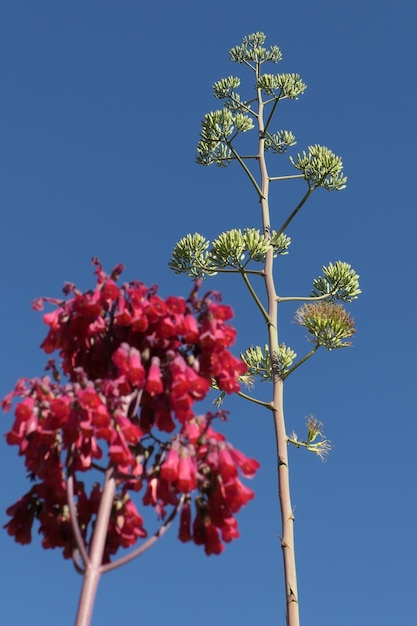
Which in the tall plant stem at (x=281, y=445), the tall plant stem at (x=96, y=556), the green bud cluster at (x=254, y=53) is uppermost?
the green bud cluster at (x=254, y=53)

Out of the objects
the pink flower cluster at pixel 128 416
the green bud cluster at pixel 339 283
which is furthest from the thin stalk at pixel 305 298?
the pink flower cluster at pixel 128 416

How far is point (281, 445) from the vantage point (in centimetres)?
764

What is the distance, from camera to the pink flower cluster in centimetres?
237

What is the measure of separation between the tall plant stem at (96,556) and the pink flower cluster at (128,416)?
0.18 feet

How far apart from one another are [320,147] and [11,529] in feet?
28.4

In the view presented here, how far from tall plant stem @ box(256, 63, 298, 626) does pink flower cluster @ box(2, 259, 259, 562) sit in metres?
4.55

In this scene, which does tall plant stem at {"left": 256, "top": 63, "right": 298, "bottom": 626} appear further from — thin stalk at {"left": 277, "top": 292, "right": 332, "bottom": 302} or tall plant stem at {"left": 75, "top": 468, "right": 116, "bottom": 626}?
tall plant stem at {"left": 75, "top": 468, "right": 116, "bottom": 626}

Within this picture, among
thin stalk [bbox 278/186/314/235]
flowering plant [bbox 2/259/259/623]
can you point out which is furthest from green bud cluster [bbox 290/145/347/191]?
flowering plant [bbox 2/259/259/623]

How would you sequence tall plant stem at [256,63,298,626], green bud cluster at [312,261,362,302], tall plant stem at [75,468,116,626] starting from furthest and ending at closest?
1. green bud cluster at [312,261,362,302]
2. tall plant stem at [256,63,298,626]
3. tall plant stem at [75,468,116,626]

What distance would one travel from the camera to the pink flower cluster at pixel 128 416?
7.78ft

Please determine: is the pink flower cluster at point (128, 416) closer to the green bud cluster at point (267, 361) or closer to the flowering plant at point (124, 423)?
the flowering plant at point (124, 423)

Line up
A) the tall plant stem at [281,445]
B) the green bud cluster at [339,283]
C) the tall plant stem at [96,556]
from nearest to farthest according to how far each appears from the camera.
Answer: the tall plant stem at [96,556]
the tall plant stem at [281,445]
the green bud cluster at [339,283]

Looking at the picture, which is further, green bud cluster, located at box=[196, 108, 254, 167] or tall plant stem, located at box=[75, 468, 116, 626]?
green bud cluster, located at box=[196, 108, 254, 167]

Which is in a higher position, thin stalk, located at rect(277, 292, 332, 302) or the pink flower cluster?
thin stalk, located at rect(277, 292, 332, 302)
